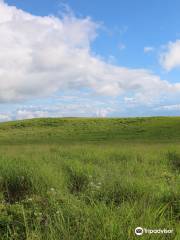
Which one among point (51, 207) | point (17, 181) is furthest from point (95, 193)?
point (17, 181)

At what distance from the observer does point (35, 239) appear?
357cm

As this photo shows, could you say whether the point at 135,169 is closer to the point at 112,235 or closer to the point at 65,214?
the point at 65,214

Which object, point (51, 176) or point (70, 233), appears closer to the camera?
point (70, 233)

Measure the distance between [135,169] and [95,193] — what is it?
13.5 ft

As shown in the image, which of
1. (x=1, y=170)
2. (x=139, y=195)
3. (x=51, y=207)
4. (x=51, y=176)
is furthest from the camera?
(x=1, y=170)

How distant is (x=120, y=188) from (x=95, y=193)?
51 centimetres

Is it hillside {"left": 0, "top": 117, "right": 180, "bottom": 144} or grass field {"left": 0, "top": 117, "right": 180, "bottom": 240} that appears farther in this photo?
hillside {"left": 0, "top": 117, "right": 180, "bottom": 144}

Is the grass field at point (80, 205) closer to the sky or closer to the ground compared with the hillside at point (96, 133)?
closer to the sky

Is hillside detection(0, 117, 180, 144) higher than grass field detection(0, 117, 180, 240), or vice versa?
grass field detection(0, 117, 180, 240)

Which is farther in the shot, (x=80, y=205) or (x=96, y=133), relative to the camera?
(x=96, y=133)

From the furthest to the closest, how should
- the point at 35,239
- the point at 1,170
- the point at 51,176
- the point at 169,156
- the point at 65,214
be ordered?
the point at 169,156 < the point at 1,170 < the point at 51,176 < the point at 65,214 < the point at 35,239

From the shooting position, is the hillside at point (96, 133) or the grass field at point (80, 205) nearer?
the grass field at point (80, 205)

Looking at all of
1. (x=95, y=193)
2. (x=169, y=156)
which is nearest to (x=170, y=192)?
(x=95, y=193)

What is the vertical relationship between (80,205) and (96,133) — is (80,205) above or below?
above
